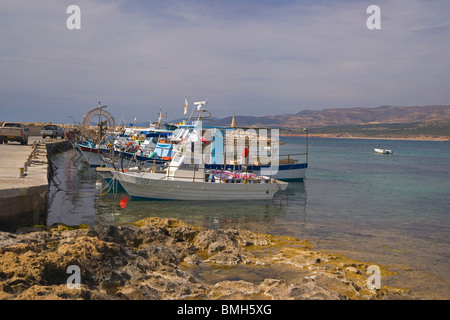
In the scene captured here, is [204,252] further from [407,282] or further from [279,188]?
[279,188]

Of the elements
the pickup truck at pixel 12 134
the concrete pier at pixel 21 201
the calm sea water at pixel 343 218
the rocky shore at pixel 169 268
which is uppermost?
the pickup truck at pixel 12 134

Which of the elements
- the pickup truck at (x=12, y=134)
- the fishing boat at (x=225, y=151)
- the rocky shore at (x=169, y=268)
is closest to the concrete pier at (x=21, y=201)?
the rocky shore at (x=169, y=268)

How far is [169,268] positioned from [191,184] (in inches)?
384

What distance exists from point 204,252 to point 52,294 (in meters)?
5.07

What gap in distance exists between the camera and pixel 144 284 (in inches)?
302

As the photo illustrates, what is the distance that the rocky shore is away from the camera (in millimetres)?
7125

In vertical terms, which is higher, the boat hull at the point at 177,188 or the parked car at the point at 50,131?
the parked car at the point at 50,131

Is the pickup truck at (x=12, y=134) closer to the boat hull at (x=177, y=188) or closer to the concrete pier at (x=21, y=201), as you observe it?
the boat hull at (x=177, y=188)

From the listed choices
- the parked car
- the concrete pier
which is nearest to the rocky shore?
the concrete pier

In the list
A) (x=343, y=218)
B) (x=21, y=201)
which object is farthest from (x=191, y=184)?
(x=21, y=201)

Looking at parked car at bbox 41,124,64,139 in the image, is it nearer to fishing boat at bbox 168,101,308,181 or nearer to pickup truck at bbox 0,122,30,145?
pickup truck at bbox 0,122,30,145

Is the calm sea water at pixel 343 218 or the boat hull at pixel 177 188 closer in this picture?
the calm sea water at pixel 343 218

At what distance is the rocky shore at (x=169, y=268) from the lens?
23.4 feet

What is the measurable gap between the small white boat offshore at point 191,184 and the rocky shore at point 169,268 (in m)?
6.65
